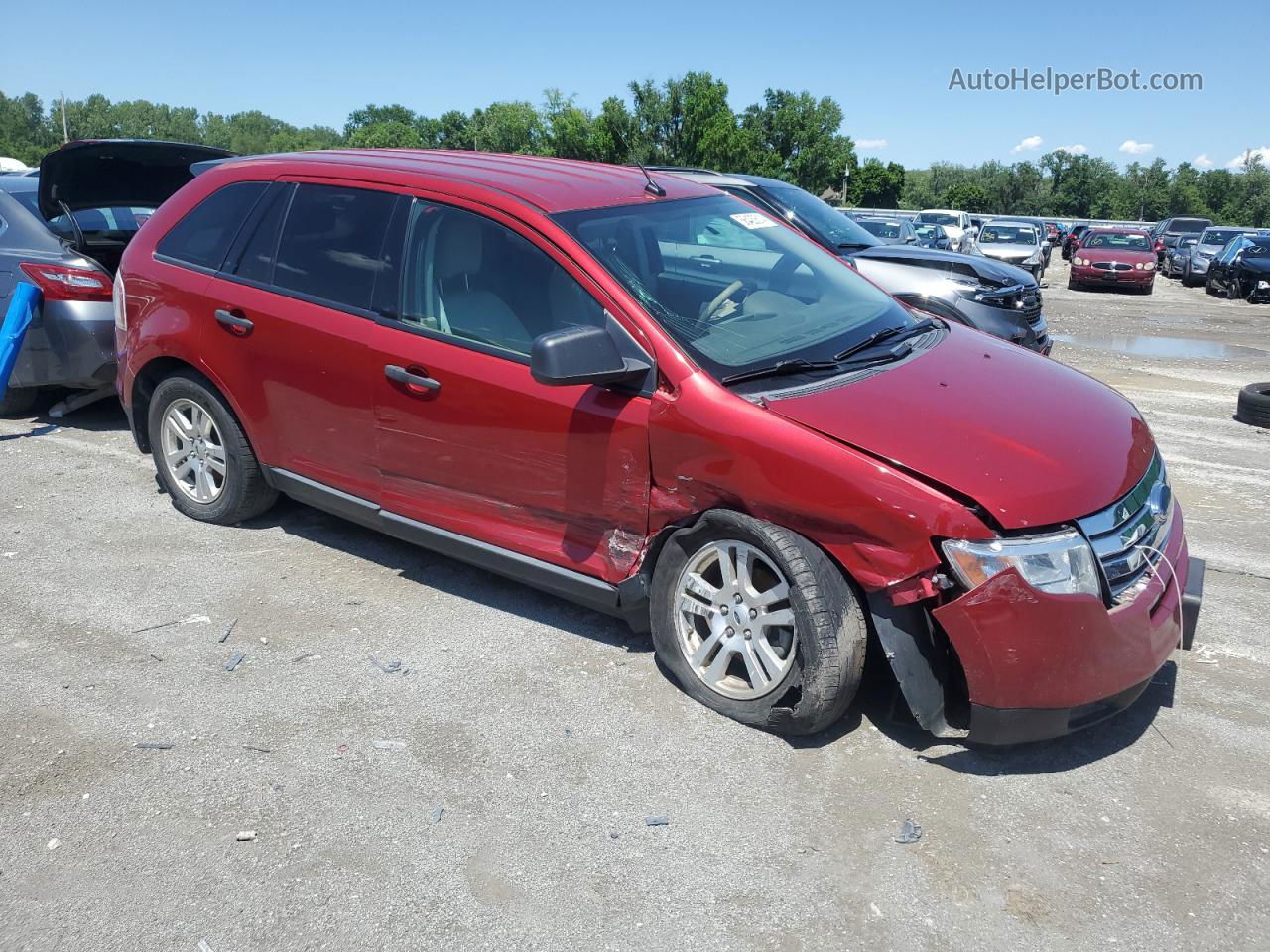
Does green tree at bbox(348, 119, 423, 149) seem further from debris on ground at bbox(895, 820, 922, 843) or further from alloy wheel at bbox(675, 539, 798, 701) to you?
debris on ground at bbox(895, 820, 922, 843)

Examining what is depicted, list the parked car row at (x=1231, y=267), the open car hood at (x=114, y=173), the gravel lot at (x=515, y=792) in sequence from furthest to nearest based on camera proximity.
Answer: the parked car row at (x=1231, y=267) → the open car hood at (x=114, y=173) → the gravel lot at (x=515, y=792)

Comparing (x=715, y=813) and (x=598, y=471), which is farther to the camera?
(x=598, y=471)

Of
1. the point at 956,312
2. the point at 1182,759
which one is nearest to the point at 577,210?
the point at 1182,759

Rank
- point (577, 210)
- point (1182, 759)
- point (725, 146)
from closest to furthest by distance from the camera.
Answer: point (1182, 759) → point (577, 210) → point (725, 146)

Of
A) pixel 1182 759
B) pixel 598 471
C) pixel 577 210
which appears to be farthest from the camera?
pixel 577 210

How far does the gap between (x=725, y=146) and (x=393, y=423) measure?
83.6 m

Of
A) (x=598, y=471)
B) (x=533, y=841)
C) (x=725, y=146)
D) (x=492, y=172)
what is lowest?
(x=533, y=841)

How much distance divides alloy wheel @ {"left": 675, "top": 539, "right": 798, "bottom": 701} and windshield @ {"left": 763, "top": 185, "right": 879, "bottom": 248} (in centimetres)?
706

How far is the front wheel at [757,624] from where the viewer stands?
3381mm

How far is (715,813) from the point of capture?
10.6 ft

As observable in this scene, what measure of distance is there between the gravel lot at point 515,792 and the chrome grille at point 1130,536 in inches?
25.9

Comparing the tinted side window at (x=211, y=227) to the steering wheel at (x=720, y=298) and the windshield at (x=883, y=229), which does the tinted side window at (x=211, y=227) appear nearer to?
the steering wheel at (x=720, y=298)

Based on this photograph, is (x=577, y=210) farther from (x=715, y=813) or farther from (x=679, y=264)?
(x=715, y=813)

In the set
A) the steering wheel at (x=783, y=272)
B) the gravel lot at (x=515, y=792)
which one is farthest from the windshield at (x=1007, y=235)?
the steering wheel at (x=783, y=272)
